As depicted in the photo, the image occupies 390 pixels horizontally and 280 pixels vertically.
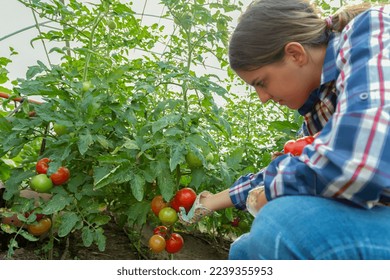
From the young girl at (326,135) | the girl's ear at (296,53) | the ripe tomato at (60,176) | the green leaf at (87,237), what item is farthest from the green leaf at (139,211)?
the girl's ear at (296,53)

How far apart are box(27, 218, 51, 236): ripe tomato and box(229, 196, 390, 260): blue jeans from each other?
103 cm

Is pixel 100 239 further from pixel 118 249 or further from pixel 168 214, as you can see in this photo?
pixel 118 249

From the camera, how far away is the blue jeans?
88 cm

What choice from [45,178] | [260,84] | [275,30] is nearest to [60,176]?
[45,178]

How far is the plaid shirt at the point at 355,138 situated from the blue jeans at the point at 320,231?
3cm

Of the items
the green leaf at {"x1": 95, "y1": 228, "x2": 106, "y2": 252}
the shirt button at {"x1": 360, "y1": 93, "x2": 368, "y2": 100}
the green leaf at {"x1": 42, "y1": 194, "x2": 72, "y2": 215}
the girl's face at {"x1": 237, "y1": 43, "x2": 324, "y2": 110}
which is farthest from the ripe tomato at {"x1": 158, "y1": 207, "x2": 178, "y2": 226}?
the shirt button at {"x1": 360, "y1": 93, "x2": 368, "y2": 100}

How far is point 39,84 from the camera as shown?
1672 millimetres

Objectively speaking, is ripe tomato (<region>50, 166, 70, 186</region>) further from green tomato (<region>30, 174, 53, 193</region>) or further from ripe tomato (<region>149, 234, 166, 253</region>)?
ripe tomato (<region>149, 234, 166, 253</region>)

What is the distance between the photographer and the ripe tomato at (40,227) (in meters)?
1.69

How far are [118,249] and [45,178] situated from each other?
62 cm

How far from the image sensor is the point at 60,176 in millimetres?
1631

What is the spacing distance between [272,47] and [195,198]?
0.61m

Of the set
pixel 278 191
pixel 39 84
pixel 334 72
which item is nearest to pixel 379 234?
pixel 278 191
